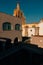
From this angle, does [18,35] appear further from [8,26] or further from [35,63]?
[35,63]

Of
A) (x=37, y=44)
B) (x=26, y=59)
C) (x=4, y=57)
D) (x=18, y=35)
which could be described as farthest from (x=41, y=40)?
(x=4, y=57)

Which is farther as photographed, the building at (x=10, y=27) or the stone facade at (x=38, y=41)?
the stone facade at (x=38, y=41)

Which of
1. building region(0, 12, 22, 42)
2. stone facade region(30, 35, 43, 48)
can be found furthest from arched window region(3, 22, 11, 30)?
stone facade region(30, 35, 43, 48)

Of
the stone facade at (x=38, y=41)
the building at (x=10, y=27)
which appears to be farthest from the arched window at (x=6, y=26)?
the stone facade at (x=38, y=41)

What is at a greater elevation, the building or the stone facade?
the building

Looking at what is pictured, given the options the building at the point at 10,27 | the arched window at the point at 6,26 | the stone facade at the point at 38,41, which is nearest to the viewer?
the building at the point at 10,27

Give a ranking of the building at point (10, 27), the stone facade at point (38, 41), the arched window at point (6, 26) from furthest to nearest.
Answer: the stone facade at point (38, 41) < the arched window at point (6, 26) < the building at point (10, 27)

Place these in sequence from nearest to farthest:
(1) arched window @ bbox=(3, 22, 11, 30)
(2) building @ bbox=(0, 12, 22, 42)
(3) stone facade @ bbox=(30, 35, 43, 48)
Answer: (2) building @ bbox=(0, 12, 22, 42), (1) arched window @ bbox=(3, 22, 11, 30), (3) stone facade @ bbox=(30, 35, 43, 48)

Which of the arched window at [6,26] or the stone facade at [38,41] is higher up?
the arched window at [6,26]

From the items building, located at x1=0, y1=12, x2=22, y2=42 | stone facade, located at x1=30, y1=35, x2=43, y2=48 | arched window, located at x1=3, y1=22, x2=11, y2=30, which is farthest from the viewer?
stone facade, located at x1=30, y1=35, x2=43, y2=48

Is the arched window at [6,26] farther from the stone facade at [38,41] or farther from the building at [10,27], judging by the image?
the stone facade at [38,41]

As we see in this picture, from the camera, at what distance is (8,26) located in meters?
28.6

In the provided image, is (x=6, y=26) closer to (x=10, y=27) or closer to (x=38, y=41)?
(x=10, y=27)

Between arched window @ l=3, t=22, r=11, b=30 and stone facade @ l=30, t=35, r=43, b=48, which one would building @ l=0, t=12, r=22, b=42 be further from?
stone facade @ l=30, t=35, r=43, b=48
